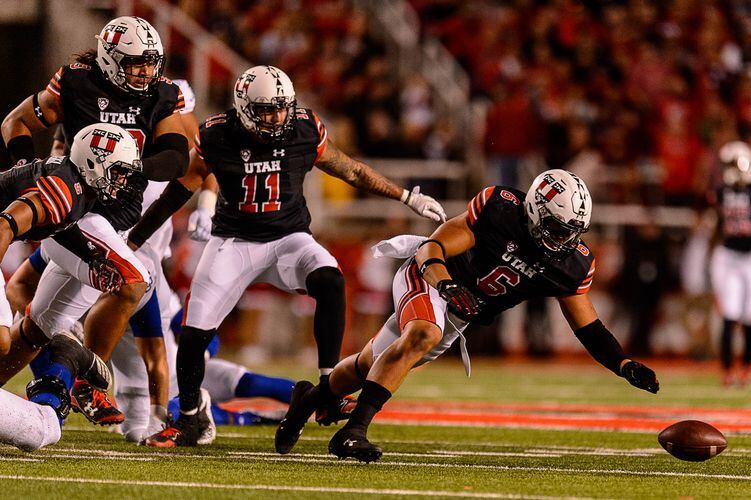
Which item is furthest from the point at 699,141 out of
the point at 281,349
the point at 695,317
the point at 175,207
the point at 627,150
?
the point at 175,207

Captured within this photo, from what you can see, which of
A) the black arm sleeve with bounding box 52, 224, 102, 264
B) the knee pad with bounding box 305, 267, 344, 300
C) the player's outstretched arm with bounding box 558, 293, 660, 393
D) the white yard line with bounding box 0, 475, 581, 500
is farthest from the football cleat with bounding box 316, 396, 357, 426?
the white yard line with bounding box 0, 475, 581, 500

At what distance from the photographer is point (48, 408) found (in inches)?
216

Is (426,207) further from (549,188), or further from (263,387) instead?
(263,387)

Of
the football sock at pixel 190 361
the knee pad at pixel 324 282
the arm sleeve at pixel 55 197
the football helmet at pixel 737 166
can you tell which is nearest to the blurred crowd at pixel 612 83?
the football helmet at pixel 737 166

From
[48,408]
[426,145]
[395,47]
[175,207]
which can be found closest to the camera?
[48,408]

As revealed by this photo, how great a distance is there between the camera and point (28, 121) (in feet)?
22.5

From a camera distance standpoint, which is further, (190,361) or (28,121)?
(28,121)

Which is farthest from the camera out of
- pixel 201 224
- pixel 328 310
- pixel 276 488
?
pixel 201 224

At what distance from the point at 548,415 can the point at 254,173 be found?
10.2 ft

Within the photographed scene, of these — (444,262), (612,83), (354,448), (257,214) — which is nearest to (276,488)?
(354,448)

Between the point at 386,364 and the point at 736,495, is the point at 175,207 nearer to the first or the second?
the point at 386,364

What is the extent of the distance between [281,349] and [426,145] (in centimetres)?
279

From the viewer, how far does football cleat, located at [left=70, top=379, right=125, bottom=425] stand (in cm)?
606

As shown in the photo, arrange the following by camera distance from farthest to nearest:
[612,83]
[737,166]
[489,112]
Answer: [612,83] < [489,112] < [737,166]
